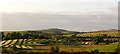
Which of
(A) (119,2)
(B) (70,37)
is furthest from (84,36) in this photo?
(A) (119,2)

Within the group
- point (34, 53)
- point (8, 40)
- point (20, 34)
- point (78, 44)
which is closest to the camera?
point (34, 53)

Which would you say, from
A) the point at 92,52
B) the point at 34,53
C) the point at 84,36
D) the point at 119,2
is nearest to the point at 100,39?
the point at 84,36

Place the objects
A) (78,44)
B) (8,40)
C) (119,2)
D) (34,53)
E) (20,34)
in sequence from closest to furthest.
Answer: (119,2), (34,53), (78,44), (8,40), (20,34)

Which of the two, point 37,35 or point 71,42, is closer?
point 71,42

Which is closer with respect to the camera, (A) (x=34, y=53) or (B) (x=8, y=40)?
(A) (x=34, y=53)

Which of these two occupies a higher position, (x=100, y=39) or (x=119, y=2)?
(x=119, y=2)

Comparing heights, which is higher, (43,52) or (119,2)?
(119,2)

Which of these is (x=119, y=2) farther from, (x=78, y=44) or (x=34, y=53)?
(x=78, y=44)

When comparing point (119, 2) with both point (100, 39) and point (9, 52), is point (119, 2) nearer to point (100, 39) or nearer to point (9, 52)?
point (9, 52)

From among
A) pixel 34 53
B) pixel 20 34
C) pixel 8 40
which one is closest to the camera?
pixel 34 53
